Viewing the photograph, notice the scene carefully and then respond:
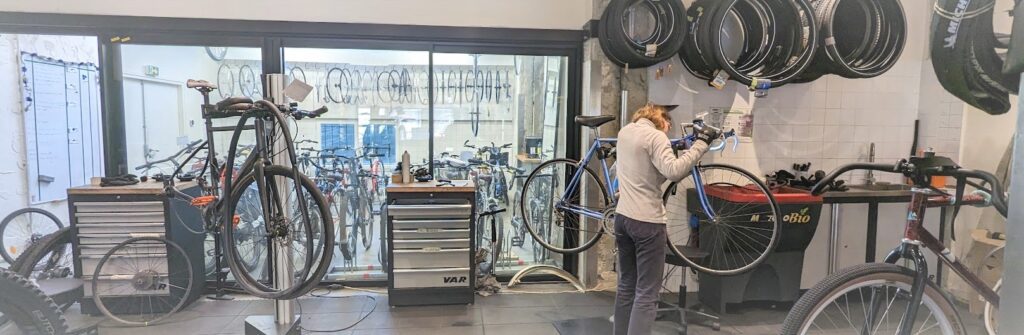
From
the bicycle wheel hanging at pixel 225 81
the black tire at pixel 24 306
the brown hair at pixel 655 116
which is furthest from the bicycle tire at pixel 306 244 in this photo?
the bicycle wheel hanging at pixel 225 81

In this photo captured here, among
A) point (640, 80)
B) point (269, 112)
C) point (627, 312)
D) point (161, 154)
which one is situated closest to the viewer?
point (269, 112)

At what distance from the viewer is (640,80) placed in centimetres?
385

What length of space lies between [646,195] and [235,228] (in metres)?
2.36

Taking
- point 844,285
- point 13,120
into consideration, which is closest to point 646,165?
point 844,285

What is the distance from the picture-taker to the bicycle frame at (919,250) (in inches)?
77.0

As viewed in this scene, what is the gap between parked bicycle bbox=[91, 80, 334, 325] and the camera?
2465mm

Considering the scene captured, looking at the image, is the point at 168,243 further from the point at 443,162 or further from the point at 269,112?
the point at 443,162

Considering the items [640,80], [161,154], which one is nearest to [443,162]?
[640,80]

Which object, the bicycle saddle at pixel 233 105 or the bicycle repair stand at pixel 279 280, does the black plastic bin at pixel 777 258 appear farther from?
the bicycle saddle at pixel 233 105

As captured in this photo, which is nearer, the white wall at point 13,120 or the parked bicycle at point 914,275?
the parked bicycle at point 914,275

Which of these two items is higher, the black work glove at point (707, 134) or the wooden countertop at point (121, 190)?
the black work glove at point (707, 134)

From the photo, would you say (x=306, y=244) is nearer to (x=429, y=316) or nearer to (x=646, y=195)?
(x=429, y=316)

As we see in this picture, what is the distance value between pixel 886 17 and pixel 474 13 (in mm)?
2880

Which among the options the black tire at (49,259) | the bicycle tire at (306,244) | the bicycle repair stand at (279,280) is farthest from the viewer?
the black tire at (49,259)
